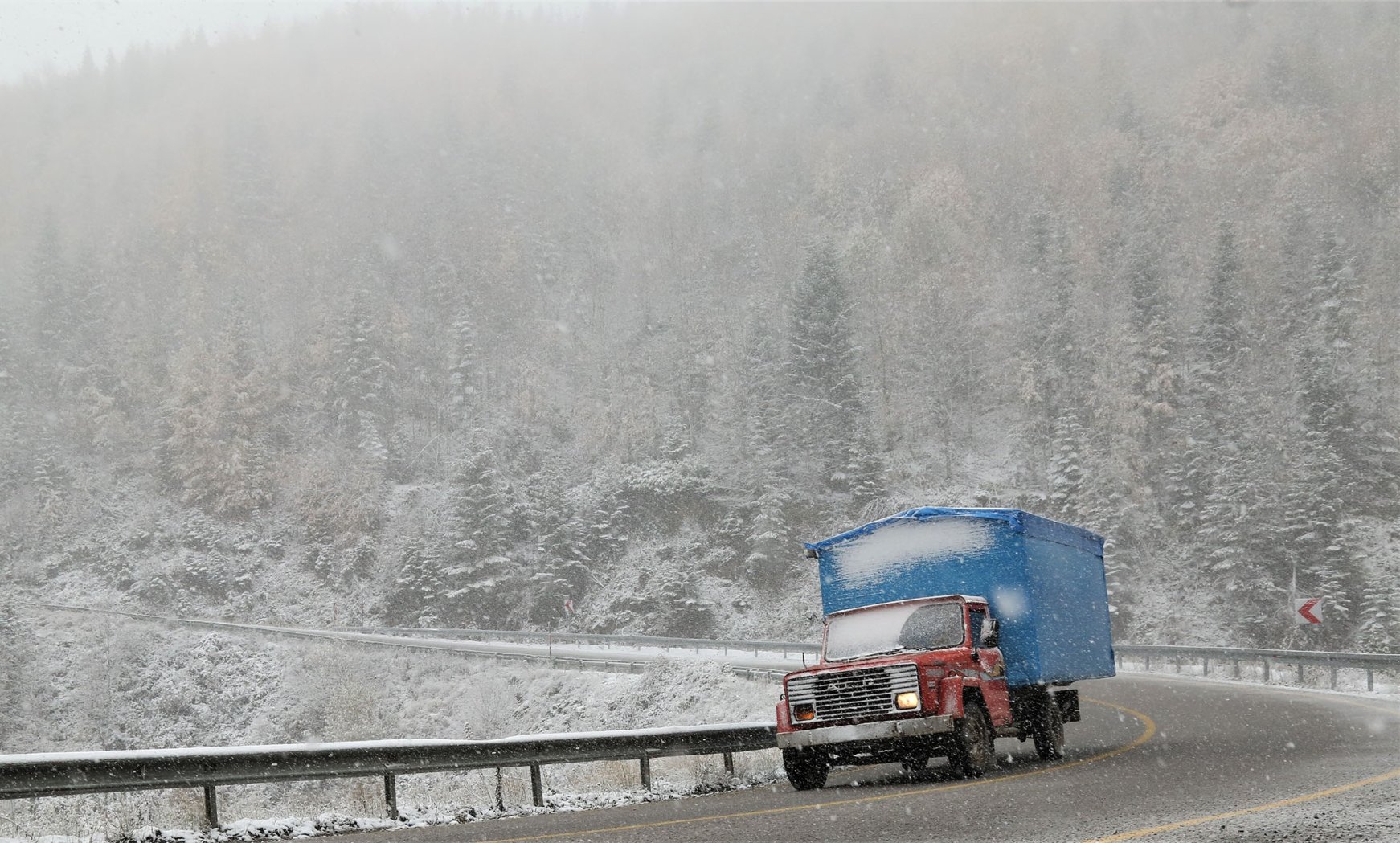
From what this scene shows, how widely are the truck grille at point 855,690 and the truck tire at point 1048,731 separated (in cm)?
333

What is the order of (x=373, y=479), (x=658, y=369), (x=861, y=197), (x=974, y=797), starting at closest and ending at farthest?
(x=974, y=797) < (x=373, y=479) < (x=658, y=369) < (x=861, y=197)

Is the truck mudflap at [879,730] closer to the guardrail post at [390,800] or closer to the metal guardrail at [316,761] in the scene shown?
the metal guardrail at [316,761]

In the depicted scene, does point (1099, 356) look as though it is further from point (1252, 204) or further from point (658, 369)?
point (658, 369)

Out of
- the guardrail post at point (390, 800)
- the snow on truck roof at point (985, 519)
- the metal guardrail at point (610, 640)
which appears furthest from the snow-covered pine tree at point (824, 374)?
the guardrail post at point (390, 800)

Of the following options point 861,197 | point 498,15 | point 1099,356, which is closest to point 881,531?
point 1099,356

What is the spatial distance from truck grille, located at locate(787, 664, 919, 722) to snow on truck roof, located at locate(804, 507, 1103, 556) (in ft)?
7.13

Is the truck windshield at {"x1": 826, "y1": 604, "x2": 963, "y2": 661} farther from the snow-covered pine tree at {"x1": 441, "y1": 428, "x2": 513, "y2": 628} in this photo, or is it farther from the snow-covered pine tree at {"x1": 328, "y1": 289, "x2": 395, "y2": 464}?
the snow-covered pine tree at {"x1": 328, "y1": 289, "x2": 395, "y2": 464}

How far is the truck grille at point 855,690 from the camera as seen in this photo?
1236 centimetres

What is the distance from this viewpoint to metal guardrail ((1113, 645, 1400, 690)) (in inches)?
1014

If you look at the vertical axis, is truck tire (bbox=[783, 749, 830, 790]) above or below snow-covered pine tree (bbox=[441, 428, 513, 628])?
below

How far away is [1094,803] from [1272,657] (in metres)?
23.1

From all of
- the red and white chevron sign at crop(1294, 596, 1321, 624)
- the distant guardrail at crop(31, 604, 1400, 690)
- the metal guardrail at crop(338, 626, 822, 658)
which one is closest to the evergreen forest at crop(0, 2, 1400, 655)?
the metal guardrail at crop(338, 626, 822, 658)

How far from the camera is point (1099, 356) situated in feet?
196

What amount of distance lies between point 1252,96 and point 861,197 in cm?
2724
